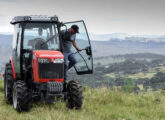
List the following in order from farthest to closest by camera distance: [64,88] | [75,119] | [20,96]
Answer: [64,88], [20,96], [75,119]

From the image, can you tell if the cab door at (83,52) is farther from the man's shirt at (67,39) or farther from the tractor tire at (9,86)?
the tractor tire at (9,86)

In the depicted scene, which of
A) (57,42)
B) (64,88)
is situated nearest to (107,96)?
(64,88)

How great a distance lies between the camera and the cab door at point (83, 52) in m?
8.01

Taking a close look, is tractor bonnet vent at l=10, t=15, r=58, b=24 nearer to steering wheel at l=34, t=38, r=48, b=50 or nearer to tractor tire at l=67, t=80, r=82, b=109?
steering wheel at l=34, t=38, r=48, b=50

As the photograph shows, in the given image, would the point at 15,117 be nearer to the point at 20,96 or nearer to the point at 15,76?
the point at 20,96

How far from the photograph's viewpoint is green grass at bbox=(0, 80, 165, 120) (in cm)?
631

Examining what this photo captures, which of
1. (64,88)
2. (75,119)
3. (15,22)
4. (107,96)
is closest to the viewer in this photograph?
(75,119)

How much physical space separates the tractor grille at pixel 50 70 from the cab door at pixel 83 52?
103cm

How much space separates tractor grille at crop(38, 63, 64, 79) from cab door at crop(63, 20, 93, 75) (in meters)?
1.03

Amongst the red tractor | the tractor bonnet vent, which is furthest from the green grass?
the tractor bonnet vent

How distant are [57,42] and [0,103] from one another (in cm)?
253

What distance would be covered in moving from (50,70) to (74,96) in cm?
88

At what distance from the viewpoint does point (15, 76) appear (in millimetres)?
8203

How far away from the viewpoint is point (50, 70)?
730 cm
